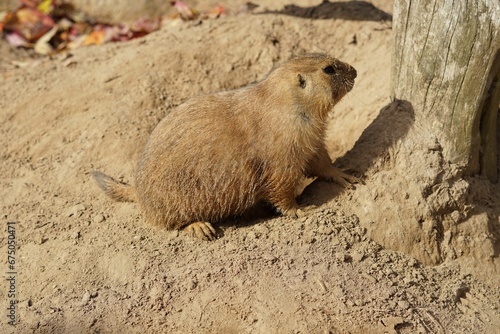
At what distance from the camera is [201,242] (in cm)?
534

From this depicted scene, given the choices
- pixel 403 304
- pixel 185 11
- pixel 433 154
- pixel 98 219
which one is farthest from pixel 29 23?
pixel 403 304

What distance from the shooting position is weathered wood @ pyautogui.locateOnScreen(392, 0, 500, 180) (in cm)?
474

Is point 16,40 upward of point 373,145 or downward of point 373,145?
downward

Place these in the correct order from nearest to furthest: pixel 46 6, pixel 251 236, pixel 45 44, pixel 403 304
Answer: pixel 403 304
pixel 251 236
pixel 45 44
pixel 46 6

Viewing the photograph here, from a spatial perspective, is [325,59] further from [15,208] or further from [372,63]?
[15,208]

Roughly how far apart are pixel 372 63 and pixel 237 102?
1.97m

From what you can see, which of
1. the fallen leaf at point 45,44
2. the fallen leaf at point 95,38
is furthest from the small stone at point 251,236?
the fallen leaf at point 45,44

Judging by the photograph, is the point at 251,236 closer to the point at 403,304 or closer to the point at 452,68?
the point at 403,304

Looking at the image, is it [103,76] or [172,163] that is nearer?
[172,163]

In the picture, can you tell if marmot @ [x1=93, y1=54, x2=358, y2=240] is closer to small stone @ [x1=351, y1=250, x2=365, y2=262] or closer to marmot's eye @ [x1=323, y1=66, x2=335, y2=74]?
marmot's eye @ [x1=323, y1=66, x2=335, y2=74]

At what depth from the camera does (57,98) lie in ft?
24.6

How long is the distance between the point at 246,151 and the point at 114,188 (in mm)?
1421

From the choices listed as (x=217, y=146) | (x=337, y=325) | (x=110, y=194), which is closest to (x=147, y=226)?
(x=110, y=194)

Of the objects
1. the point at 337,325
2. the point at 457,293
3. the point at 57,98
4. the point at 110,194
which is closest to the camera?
the point at 337,325
